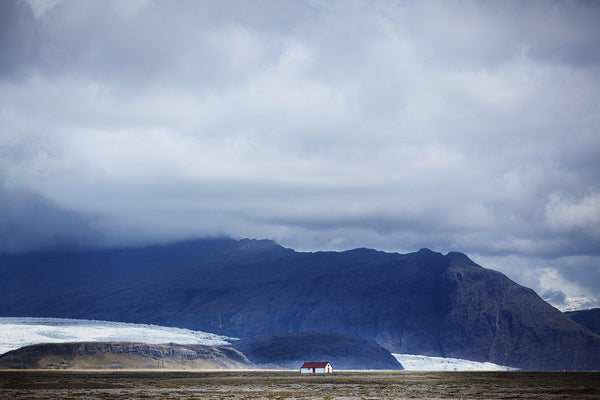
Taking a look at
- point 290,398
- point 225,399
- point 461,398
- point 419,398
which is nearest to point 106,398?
point 225,399

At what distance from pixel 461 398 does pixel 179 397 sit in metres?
38.2

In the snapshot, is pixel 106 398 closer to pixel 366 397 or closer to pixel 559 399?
pixel 366 397

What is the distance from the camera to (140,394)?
10181 centimetres

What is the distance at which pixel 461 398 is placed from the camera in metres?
95.0

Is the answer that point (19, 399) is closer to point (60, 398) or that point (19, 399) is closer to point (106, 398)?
point (60, 398)

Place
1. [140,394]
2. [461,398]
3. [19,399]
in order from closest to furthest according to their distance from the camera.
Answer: [19,399] < [461,398] < [140,394]

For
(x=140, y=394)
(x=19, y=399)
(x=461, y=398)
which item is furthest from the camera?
(x=140, y=394)

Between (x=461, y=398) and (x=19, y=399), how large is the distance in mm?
57591

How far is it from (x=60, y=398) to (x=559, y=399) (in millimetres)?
66330

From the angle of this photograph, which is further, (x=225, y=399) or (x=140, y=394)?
(x=140, y=394)

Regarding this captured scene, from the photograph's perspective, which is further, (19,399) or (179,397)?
(179,397)

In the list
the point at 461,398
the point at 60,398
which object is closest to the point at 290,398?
the point at 461,398

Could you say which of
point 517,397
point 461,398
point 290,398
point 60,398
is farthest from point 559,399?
point 60,398

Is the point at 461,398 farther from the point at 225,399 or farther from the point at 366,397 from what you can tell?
the point at 225,399
